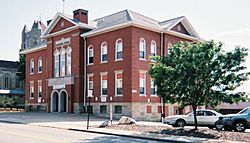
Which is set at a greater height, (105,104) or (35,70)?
(35,70)

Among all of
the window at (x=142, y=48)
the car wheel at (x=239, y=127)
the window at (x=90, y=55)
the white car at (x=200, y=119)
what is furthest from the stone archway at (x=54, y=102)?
the car wheel at (x=239, y=127)

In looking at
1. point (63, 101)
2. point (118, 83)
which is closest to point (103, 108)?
point (118, 83)

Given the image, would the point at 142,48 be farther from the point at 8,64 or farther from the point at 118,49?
the point at 8,64

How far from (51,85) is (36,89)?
687 cm

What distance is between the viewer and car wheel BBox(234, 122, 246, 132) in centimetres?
2180

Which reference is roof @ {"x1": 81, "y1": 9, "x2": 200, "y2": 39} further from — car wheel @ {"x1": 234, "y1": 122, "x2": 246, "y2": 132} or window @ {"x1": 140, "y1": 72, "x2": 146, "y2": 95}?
car wheel @ {"x1": 234, "y1": 122, "x2": 246, "y2": 132}

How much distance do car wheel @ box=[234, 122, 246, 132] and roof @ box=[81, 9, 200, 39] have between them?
643 inches

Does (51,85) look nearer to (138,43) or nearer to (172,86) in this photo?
(138,43)

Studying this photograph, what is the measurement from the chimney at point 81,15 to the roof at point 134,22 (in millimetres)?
1633

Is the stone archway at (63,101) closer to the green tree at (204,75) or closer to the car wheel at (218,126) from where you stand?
the car wheel at (218,126)

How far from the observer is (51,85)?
44125 millimetres

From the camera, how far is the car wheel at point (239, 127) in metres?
21.8

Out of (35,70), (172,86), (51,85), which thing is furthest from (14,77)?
(172,86)

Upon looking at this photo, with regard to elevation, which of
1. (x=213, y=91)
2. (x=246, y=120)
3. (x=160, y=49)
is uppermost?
(x=160, y=49)
